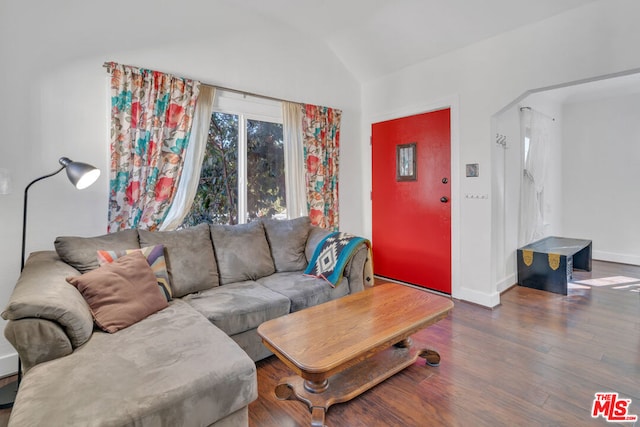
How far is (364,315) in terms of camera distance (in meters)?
1.80

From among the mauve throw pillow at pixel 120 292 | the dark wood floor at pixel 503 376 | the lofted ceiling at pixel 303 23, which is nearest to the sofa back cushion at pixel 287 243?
the dark wood floor at pixel 503 376

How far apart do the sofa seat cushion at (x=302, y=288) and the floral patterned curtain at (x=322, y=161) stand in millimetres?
1070

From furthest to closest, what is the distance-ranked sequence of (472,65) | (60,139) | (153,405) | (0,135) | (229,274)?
(472,65), (229,274), (60,139), (0,135), (153,405)

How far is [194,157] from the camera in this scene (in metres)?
2.72

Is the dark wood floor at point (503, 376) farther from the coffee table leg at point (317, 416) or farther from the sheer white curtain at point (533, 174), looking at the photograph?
the sheer white curtain at point (533, 174)

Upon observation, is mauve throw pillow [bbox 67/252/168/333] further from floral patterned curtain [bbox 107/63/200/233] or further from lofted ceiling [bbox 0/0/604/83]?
lofted ceiling [bbox 0/0/604/83]

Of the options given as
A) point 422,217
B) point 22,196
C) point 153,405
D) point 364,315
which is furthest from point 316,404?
point 422,217

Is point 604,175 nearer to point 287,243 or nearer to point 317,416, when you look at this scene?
point 287,243

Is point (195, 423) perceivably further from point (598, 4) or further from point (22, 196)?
point (598, 4)

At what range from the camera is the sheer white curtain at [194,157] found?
266 cm

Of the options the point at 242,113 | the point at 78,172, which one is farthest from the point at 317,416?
the point at 242,113

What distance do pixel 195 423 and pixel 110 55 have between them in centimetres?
248

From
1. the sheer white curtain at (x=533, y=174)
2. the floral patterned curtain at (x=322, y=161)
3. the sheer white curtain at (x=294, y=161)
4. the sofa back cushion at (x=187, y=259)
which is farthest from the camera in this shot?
the sheer white curtain at (x=533, y=174)

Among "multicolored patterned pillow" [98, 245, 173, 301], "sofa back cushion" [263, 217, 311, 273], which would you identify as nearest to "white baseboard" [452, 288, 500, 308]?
"sofa back cushion" [263, 217, 311, 273]
